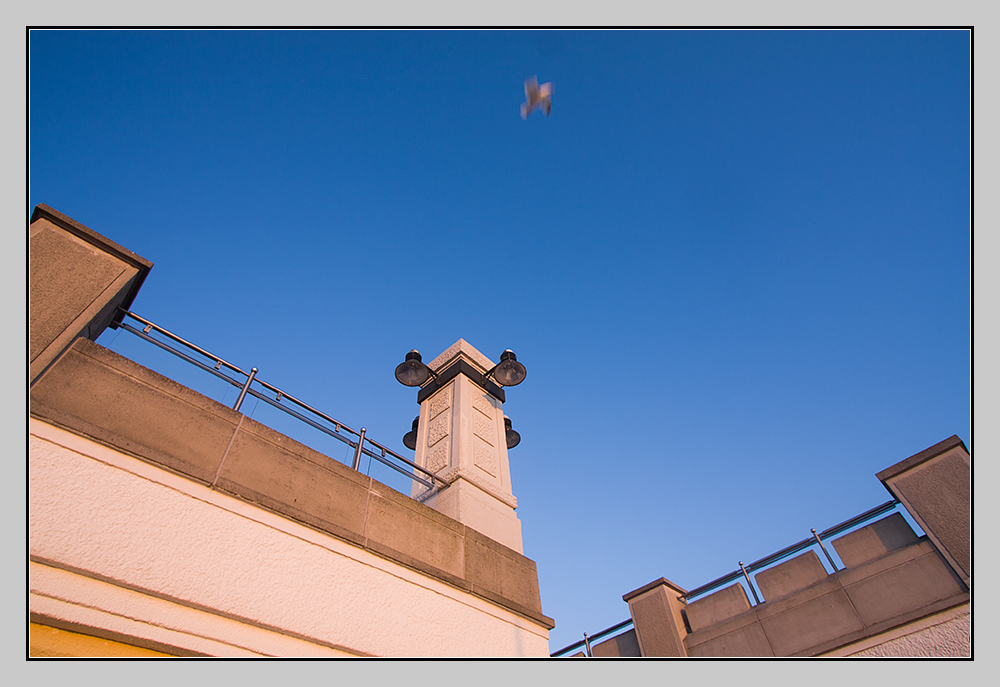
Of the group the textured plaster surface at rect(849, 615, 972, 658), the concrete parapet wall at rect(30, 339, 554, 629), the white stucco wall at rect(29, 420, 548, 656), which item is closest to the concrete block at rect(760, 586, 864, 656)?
the textured plaster surface at rect(849, 615, 972, 658)

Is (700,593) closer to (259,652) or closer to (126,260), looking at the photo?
(259,652)

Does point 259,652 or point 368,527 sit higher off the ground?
point 368,527

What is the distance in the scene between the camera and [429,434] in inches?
294

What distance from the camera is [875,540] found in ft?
21.4

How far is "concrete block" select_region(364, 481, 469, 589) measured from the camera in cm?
492

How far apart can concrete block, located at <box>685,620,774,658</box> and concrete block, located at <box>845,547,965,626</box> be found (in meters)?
1.30

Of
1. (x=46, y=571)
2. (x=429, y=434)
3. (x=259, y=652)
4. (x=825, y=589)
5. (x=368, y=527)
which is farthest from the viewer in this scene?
(x=429, y=434)

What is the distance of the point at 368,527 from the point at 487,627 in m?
1.60

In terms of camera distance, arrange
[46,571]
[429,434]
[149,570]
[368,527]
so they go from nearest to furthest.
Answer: [46,571] → [149,570] → [368,527] → [429,434]

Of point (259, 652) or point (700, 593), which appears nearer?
point (259, 652)

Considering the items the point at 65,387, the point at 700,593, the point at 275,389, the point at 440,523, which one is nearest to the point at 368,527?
the point at 440,523

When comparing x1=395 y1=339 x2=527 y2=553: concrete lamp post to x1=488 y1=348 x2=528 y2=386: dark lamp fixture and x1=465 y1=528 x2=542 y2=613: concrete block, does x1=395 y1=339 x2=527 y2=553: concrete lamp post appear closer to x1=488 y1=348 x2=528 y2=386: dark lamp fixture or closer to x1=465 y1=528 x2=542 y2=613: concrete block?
x1=488 y1=348 x2=528 y2=386: dark lamp fixture

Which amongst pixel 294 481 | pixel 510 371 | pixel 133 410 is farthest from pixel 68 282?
pixel 510 371

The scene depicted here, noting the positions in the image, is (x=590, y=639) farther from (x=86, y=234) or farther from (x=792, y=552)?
(x=86, y=234)
